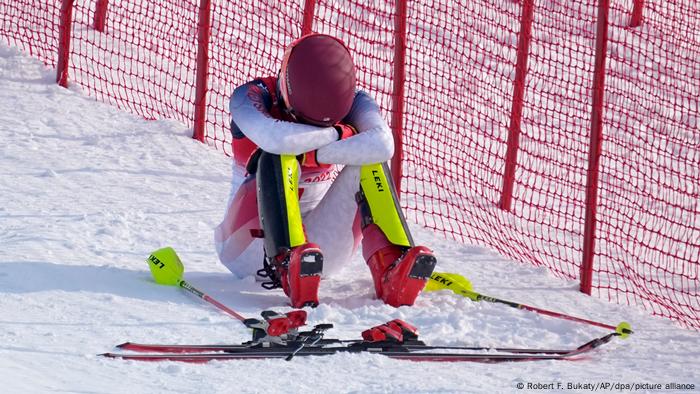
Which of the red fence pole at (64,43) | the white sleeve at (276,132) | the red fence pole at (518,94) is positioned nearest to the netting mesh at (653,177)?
the red fence pole at (518,94)

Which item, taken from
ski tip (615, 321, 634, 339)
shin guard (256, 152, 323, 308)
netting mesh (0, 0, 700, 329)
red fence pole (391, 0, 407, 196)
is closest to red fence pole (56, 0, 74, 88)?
netting mesh (0, 0, 700, 329)

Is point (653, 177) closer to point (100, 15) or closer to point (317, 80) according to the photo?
point (100, 15)

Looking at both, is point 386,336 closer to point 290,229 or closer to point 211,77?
point 290,229

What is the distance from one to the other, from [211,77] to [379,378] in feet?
16.7

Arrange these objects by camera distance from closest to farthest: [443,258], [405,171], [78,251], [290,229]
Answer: [290,229] → [78,251] → [443,258] → [405,171]

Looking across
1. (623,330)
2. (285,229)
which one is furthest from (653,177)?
(285,229)

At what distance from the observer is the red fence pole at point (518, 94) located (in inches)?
301

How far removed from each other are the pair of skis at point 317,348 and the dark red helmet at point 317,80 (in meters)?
0.97

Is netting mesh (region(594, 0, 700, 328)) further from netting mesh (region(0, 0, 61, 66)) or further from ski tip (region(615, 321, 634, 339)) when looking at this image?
netting mesh (region(0, 0, 61, 66))

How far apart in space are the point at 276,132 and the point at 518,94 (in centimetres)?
250

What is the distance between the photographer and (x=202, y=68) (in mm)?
7996

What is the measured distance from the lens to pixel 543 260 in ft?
23.9

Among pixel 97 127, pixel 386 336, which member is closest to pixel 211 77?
pixel 97 127

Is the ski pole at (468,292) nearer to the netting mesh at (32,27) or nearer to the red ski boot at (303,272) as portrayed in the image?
the red ski boot at (303,272)
